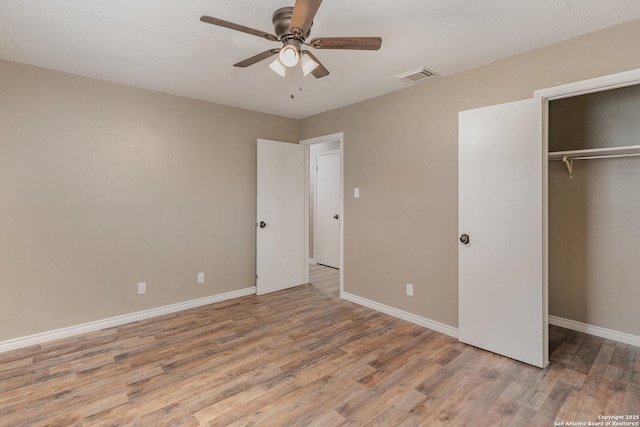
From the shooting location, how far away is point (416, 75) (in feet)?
9.75

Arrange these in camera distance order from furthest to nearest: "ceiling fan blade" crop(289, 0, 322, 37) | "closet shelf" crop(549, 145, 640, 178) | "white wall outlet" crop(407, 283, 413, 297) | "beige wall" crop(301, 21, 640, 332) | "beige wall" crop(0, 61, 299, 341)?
"white wall outlet" crop(407, 283, 413, 297) < "beige wall" crop(0, 61, 299, 341) < "closet shelf" crop(549, 145, 640, 178) < "beige wall" crop(301, 21, 640, 332) < "ceiling fan blade" crop(289, 0, 322, 37)

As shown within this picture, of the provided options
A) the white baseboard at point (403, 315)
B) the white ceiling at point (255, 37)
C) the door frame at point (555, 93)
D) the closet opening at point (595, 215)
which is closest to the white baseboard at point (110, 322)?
the white baseboard at point (403, 315)

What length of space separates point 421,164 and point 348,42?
1742mm

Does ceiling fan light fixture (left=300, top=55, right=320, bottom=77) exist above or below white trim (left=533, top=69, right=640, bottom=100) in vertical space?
above

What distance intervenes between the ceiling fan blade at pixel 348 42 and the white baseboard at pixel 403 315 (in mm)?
2562

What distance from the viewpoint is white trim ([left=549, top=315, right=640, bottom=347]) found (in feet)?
9.07

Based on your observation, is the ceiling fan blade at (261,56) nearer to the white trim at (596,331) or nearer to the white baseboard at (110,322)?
the white baseboard at (110,322)

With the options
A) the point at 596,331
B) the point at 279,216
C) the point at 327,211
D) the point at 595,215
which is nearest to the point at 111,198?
the point at 279,216

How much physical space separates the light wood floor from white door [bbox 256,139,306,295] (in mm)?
1170

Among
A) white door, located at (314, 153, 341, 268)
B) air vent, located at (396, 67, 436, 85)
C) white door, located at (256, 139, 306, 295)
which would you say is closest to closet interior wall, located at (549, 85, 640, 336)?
air vent, located at (396, 67, 436, 85)

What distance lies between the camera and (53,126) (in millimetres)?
2875

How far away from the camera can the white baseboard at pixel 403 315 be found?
10.00 ft

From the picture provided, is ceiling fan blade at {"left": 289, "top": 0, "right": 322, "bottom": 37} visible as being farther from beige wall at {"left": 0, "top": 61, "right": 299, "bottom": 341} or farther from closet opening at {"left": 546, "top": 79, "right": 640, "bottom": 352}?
closet opening at {"left": 546, "top": 79, "right": 640, "bottom": 352}

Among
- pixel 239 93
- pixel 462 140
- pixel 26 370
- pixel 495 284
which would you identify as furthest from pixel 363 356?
pixel 239 93
